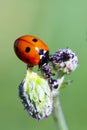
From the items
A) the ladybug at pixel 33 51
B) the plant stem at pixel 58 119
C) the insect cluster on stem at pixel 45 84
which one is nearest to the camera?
the plant stem at pixel 58 119

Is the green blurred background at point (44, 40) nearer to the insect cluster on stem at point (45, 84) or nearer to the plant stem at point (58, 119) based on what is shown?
the insect cluster on stem at point (45, 84)

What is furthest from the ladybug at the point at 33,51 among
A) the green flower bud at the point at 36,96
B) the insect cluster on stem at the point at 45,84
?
the green flower bud at the point at 36,96

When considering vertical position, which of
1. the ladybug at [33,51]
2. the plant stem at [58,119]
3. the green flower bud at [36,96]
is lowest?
the plant stem at [58,119]

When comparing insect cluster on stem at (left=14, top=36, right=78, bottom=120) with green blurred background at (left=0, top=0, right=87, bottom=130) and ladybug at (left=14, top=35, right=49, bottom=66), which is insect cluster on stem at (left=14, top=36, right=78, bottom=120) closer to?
ladybug at (left=14, top=35, right=49, bottom=66)

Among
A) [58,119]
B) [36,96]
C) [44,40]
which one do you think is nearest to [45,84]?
[36,96]

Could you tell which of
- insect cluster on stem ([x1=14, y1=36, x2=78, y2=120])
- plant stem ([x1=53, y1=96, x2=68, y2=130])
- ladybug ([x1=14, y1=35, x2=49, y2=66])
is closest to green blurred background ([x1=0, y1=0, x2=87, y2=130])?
ladybug ([x1=14, y1=35, x2=49, y2=66])
